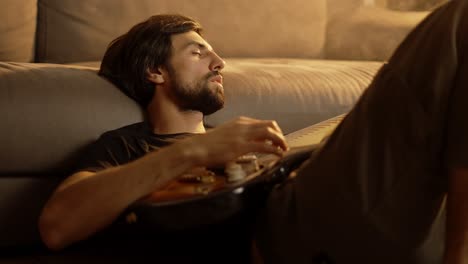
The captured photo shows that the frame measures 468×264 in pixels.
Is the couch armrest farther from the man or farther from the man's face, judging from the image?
the man

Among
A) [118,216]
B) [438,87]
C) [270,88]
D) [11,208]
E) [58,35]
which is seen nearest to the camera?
[438,87]

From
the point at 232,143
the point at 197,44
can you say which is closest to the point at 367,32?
the point at 197,44

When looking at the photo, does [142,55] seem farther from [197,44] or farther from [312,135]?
[312,135]

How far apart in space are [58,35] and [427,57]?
147 cm

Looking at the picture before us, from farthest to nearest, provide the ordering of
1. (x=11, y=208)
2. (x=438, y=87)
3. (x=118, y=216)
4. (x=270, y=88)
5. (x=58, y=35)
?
(x=58, y=35)
(x=270, y=88)
(x=11, y=208)
(x=118, y=216)
(x=438, y=87)

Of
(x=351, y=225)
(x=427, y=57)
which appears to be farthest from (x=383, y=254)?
(x=427, y=57)

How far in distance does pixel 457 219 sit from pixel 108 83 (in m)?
0.96

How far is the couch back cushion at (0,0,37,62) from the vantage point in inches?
83.6

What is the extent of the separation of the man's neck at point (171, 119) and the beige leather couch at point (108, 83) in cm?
6

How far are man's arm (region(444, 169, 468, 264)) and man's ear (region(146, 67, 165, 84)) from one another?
86 centimetres

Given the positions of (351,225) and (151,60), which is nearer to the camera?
(351,225)

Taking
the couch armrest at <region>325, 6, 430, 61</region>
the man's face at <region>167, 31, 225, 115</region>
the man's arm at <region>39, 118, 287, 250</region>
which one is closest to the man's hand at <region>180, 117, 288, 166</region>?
the man's arm at <region>39, 118, 287, 250</region>

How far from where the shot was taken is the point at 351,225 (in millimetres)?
1108

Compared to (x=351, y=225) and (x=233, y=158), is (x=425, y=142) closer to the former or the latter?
(x=351, y=225)
